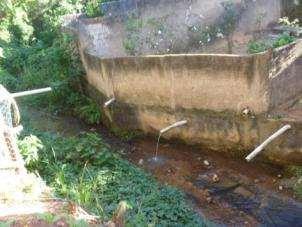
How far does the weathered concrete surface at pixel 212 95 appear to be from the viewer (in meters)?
8.64

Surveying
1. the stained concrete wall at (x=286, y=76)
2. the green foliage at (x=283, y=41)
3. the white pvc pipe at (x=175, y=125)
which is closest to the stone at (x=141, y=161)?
the white pvc pipe at (x=175, y=125)

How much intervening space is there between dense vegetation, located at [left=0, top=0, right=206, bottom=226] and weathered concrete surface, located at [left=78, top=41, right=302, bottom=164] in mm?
1306

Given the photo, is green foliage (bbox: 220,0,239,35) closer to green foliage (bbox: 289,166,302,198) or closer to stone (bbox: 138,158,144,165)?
stone (bbox: 138,158,144,165)

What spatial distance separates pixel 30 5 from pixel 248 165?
A: 10.2 metres

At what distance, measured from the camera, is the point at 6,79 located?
1370 centimetres

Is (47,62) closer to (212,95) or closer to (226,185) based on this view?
(212,95)

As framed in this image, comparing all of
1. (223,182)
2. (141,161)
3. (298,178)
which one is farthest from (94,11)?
(298,178)

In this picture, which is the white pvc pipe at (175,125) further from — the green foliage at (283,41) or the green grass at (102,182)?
the green foliage at (283,41)

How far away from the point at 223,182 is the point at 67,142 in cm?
333

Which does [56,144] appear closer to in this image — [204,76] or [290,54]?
[204,76]

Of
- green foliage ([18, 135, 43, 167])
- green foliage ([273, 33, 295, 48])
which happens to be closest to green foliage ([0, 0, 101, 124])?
green foliage ([18, 135, 43, 167])

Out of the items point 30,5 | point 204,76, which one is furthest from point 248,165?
point 30,5

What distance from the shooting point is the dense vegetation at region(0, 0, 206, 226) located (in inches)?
303

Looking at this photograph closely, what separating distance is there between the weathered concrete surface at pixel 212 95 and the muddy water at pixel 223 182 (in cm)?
30
